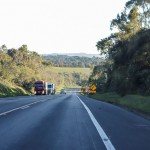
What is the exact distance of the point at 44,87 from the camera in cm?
9762

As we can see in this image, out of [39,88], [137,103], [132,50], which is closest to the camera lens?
[137,103]

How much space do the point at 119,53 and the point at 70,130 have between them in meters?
42.8

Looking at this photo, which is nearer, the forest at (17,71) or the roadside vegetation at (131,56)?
the roadside vegetation at (131,56)

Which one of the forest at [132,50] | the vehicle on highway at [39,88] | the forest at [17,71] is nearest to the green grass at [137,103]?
the forest at [132,50]

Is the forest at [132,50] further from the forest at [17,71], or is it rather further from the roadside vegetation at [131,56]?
the forest at [17,71]

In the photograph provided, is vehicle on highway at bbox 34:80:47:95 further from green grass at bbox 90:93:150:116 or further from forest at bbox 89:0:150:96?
green grass at bbox 90:93:150:116

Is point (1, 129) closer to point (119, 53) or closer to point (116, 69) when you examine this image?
point (119, 53)

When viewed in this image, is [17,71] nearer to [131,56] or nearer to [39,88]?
[39,88]

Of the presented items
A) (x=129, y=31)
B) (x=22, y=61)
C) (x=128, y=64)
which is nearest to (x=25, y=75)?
(x=22, y=61)

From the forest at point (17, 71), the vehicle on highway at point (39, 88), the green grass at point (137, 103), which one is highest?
the forest at point (17, 71)

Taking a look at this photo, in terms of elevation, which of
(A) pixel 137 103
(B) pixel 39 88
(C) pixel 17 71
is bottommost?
(A) pixel 137 103

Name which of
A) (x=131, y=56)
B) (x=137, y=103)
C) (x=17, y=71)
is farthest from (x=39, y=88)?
(x=137, y=103)

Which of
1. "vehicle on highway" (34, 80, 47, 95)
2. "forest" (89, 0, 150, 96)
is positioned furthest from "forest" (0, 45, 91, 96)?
"forest" (89, 0, 150, 96)

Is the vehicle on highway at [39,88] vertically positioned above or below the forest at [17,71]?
below
